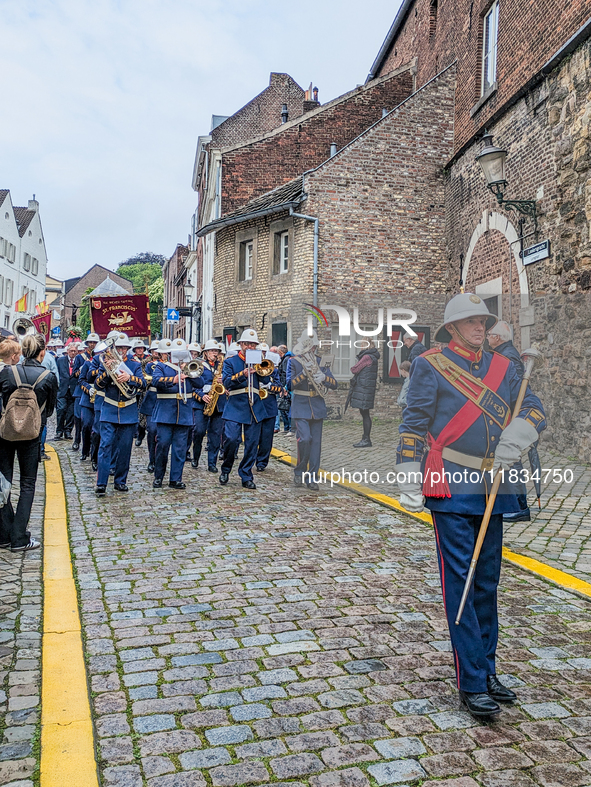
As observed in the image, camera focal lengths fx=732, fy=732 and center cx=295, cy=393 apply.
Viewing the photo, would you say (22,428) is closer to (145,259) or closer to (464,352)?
(464,352)

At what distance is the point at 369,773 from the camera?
9.26 feet

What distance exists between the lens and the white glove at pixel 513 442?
138 inches

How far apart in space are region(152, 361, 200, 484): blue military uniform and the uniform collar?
5882mm

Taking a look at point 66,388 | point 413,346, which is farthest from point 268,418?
point 66,388

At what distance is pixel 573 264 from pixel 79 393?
8058mm

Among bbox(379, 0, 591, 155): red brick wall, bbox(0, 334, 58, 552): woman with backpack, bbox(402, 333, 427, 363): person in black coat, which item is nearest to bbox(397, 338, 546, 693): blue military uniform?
bbox(0, 334, 58, 552): woman with backpack

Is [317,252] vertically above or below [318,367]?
above

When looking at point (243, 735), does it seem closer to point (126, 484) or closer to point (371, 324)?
point (126, 484)

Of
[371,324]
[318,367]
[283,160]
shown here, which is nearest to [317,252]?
[371,324]

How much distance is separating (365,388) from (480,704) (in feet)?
34.0

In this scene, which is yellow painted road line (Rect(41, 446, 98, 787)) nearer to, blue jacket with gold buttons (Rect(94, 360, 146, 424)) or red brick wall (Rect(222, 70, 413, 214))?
blue jacket with gold buttons (Rect(94, 360, 146, 424))

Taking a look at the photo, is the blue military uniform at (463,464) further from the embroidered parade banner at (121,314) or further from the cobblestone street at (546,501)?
the embroidered parade banner at (121,314)

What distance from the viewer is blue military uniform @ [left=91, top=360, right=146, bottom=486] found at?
8602mm

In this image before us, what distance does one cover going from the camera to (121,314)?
16.7 m
